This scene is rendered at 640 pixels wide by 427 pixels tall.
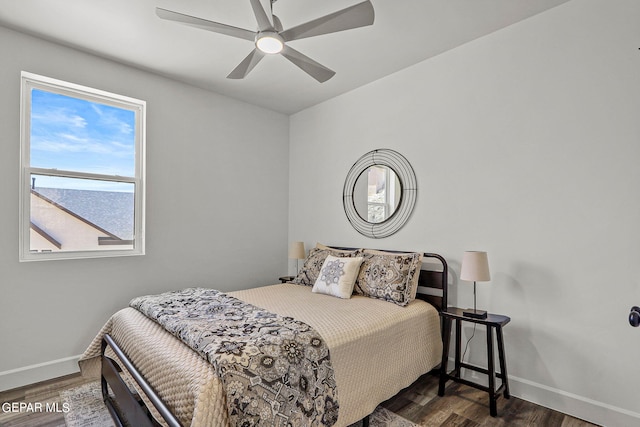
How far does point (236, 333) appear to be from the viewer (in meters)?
1.74

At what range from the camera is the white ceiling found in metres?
2.34

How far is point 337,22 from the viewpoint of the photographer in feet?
6.59

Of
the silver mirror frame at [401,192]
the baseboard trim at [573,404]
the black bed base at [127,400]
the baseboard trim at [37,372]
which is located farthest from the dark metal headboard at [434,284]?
the baseboard trim at [37,372]

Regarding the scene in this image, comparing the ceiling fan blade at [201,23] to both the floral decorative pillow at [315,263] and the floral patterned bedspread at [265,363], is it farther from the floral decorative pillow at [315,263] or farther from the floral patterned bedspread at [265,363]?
the floral decorative pillow at [315,263]

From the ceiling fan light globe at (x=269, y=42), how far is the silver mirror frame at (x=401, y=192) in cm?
163

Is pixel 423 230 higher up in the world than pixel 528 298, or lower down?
higher up

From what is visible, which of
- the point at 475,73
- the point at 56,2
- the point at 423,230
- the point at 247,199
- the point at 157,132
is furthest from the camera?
the point at 247,199

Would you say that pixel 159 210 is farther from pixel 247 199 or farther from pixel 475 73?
pixel 475 73

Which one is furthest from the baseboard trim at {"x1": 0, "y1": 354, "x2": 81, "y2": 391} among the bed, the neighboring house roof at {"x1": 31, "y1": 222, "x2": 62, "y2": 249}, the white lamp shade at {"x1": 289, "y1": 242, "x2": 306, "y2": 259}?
the white lamp shade at {"x1": 289, "y1": 242, "x2": 306, "y2": 259}

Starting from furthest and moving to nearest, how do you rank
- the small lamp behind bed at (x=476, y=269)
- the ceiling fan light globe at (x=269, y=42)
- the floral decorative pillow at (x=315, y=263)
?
the floral decorative pillow at (x=315, y=263)
the small lamp behind bed at (x=476, y=269)
the ceiling fan light globe at (x=269, y=42)

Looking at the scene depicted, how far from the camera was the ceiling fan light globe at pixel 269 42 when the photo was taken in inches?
81.0

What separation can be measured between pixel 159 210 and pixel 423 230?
8.66 ft

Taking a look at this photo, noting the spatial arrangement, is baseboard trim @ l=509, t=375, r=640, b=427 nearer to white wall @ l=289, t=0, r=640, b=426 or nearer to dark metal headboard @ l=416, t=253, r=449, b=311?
white wall @ l=289, t=0, r=640, b=426

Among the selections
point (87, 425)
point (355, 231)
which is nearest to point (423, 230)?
point (355, 231)
